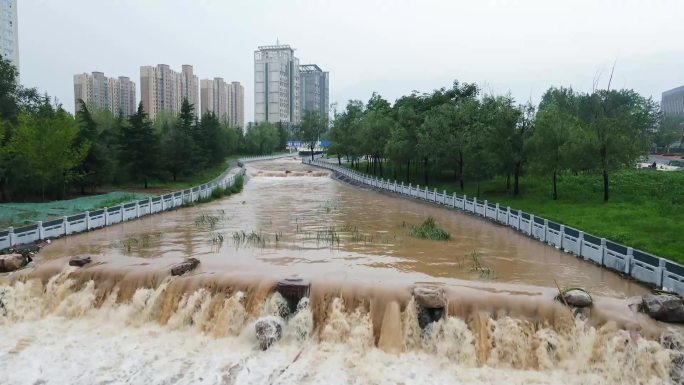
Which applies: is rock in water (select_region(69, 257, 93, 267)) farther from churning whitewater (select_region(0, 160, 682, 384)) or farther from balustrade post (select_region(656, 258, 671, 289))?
balustrade post (select_region(656, 258, 671, 289))

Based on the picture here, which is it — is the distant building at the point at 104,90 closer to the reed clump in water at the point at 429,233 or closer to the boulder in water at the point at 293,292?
the reed clump in water at the point at 429,233

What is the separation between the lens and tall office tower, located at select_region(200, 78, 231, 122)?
415 ft

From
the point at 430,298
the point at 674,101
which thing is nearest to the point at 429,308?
the point at 430,298

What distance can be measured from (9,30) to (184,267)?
7936 cm

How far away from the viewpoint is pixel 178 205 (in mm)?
29109

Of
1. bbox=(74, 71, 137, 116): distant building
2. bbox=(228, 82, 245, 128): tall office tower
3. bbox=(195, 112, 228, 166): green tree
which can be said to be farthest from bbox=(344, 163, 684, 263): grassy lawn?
bbox=(228, 82, 245, 128): tall office tower

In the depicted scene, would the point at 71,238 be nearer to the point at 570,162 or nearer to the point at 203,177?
the point at 570,162

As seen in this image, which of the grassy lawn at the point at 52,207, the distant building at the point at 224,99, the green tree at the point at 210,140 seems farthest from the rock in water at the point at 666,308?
the distant building at the point at 224,99

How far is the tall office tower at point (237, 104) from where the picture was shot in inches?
5640

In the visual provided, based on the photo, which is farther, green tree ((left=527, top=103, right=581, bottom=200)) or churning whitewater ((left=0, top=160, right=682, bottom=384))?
green tree ((left=527, top=103, right=581, bottom=200))

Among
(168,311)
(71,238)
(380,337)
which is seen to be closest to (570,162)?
(380,337)

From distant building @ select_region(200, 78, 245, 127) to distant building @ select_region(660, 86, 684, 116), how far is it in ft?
379

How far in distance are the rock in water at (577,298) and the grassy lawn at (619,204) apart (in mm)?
4898

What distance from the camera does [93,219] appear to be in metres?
21.4
